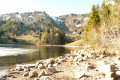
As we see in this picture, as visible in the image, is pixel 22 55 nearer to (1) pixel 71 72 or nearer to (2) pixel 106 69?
(1) pixel 71 72

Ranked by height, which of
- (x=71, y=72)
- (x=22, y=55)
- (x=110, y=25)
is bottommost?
(x=22, y=55)

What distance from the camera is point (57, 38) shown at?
401 ft

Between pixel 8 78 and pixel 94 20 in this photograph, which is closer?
pixel 8 78

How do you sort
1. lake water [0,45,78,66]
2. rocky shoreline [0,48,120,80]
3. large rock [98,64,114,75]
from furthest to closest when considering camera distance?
lake water [0,45,78,66] → rocky shoreline [0,48,120,80] → large rock [98,64,114,75]

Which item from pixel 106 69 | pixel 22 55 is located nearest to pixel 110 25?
pixel 106 69

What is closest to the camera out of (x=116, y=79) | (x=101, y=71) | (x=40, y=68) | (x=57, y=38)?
(x=116, y=79)

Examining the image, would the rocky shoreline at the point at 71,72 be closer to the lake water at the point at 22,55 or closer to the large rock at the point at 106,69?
the large rock at the point at 106,69

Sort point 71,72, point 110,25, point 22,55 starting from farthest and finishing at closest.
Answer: point 22,55 → point 110,25 → point 71,72

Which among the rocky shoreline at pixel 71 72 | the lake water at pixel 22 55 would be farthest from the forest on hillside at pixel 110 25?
the lake water at pixel 22 55

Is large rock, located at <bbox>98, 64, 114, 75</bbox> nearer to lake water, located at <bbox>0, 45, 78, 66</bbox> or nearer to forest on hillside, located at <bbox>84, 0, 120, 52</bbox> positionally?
forest on hillside, located at <bbox>84, 0, 120, 52</bbox>

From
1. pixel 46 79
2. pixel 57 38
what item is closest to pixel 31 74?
pixel 46 79

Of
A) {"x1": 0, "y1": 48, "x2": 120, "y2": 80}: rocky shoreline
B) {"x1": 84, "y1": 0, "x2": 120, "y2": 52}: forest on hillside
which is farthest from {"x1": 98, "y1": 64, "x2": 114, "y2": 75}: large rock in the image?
{"x1": 84, "y1": 0, "x2": 120, "y2": 52}: forest on hillside

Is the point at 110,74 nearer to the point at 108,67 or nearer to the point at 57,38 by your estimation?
the point at 108,67

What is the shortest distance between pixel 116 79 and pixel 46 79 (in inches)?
189
